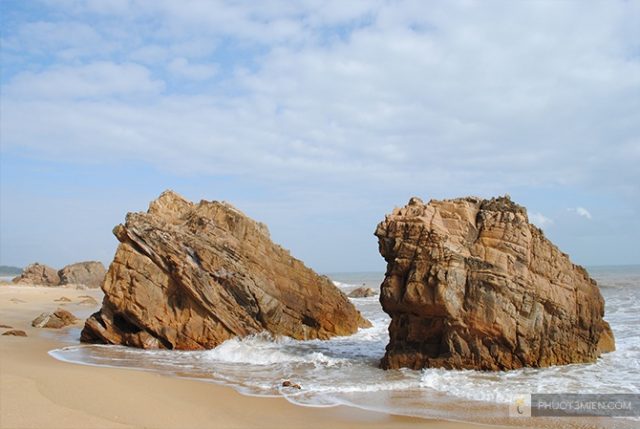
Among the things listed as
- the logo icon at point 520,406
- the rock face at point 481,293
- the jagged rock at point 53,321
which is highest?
the rock face at point 481,293

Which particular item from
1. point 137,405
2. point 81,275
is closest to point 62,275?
point 81,275

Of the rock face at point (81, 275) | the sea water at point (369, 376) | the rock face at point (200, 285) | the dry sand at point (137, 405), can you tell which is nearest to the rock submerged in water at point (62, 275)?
the rock face at point (81, 275)

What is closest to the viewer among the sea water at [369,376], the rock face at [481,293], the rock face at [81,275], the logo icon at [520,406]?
the logo icon at [520,406]

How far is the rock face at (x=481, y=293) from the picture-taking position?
11.5 m

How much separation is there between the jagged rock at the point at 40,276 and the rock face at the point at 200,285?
34957mm

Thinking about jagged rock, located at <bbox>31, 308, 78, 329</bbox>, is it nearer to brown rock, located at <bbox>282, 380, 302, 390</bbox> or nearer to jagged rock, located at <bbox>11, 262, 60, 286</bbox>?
brown rock, located at <bbox>282, 380, 302, 390</bbox>

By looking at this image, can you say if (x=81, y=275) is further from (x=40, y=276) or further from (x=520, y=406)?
(x=520, y=406)

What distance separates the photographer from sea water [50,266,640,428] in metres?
8.80

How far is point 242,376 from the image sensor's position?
11.3m

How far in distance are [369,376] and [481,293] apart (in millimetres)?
2894

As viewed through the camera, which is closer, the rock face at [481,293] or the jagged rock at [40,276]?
the rock face at [481,293]

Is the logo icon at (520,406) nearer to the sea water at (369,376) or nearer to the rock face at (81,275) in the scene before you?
the sea water at (369,376)

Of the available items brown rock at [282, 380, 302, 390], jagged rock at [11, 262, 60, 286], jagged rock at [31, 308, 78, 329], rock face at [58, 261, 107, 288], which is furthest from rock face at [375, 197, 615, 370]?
jagged rock at [11, 262, 60, 286]

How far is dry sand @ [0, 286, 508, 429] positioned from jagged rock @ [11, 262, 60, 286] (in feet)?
131
